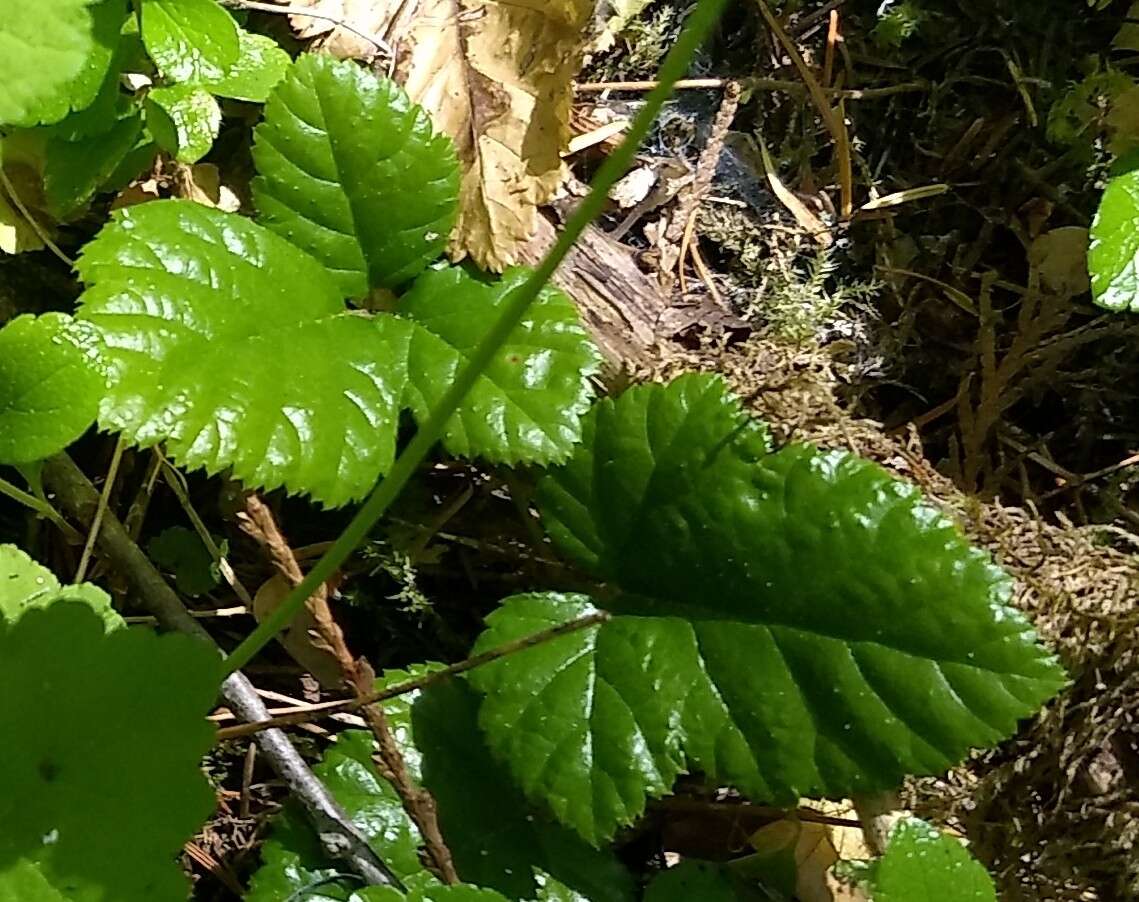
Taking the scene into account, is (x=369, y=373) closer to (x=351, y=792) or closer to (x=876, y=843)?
(x=351, y=792)

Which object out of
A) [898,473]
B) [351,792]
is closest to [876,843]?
[898,473]

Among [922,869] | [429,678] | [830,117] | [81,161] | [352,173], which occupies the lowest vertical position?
[429,678]

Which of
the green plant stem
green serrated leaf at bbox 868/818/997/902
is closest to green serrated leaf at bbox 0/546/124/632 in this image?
the green plant stem

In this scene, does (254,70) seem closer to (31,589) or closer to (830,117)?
(31,589)

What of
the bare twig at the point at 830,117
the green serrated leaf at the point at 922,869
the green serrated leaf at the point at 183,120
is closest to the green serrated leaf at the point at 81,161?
the green serrated leaf at the point at 183,120

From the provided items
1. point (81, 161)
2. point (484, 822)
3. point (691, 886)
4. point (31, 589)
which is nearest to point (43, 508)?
point (31, 589)
